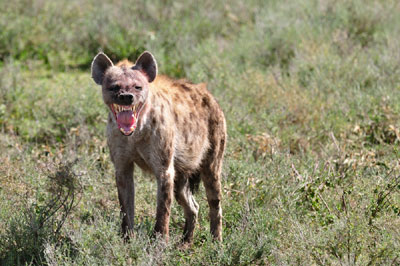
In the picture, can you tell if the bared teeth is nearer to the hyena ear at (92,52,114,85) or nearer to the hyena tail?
the hyena ear at (92,52,114,85)

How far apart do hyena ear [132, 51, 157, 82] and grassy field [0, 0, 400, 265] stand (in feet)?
3.30

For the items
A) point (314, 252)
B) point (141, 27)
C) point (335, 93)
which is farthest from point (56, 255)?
point (141, 27)

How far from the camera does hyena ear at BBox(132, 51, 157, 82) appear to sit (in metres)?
4.80

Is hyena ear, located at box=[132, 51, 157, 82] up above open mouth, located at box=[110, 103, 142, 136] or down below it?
above

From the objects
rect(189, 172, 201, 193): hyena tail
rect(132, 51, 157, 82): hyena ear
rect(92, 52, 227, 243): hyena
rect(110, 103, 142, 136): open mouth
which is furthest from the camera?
rect(189, 172, 201, 193): hyena tail

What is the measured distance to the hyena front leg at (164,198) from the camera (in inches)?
186

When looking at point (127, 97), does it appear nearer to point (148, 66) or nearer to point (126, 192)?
point (148, 66)

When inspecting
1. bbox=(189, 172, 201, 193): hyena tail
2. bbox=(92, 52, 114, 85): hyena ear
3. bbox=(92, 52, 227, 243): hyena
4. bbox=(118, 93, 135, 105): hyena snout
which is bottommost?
bbox=(189, 172, 201, 193): hyena tail

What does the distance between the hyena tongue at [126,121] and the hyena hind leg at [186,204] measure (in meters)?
0.95

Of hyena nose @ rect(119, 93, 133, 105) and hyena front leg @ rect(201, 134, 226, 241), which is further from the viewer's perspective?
hyena front leg @ rect(201, 134, 226, 241)

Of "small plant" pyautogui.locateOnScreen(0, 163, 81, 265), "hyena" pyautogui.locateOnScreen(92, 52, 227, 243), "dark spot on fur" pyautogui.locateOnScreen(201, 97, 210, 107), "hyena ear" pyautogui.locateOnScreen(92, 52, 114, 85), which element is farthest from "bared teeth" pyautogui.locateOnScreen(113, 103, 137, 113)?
"dark spot on fur" pyautogui.locateOnScreen(201, 97, 210, 107)

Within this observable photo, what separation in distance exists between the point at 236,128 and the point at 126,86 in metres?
2.66

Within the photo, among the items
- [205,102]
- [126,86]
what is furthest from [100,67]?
[205,102]

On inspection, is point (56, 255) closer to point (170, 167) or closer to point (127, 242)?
point (127, 242)
